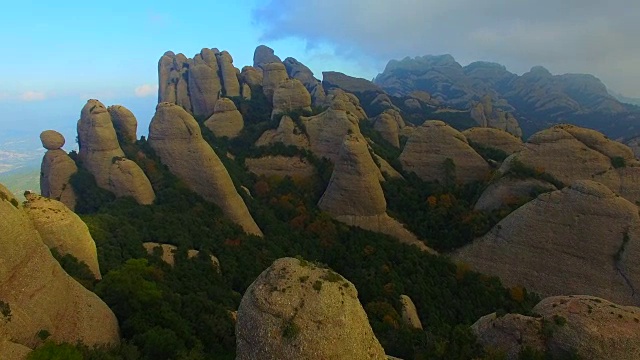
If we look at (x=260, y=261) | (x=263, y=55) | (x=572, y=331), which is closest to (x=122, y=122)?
(x=260, y=261)

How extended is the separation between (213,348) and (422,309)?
60.2ft

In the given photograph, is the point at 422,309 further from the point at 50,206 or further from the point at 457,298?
the point at 50,206

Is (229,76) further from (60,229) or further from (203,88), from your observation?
(60,229)

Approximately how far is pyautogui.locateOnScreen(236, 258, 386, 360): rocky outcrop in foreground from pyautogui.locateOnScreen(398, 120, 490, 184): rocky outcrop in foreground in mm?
37191

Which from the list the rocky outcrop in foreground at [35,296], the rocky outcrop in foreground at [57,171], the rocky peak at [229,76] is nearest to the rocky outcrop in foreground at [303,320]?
the rocky outcrop in foreground at [35,296]

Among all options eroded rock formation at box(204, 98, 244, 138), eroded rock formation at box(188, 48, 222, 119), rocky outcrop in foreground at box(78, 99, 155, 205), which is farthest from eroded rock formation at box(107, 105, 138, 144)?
eroded rock formation at box(188, 48, 222, 119)

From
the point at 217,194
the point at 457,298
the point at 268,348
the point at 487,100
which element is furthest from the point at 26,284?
the point at 487,100

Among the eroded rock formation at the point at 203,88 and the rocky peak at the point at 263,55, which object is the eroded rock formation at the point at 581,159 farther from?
the rocky peak at the point at 263,55

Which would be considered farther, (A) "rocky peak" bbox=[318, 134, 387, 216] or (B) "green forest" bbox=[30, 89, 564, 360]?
(A) "rocky peak" bbox=[318, 134, 387, 216]

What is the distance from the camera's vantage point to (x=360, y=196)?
148ft

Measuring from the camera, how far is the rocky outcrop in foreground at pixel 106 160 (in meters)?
41.8

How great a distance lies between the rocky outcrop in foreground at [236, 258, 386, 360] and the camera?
1602 cm

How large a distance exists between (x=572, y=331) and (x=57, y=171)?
45.3 metres

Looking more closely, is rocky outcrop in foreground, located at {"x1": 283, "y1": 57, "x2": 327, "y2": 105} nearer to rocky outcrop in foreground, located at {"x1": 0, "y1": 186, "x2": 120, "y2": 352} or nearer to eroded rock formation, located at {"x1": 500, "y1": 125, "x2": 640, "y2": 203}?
eroded rock formation, located at {"x1": 500, "y1": 125, "x2": 640, "y2": 203}
